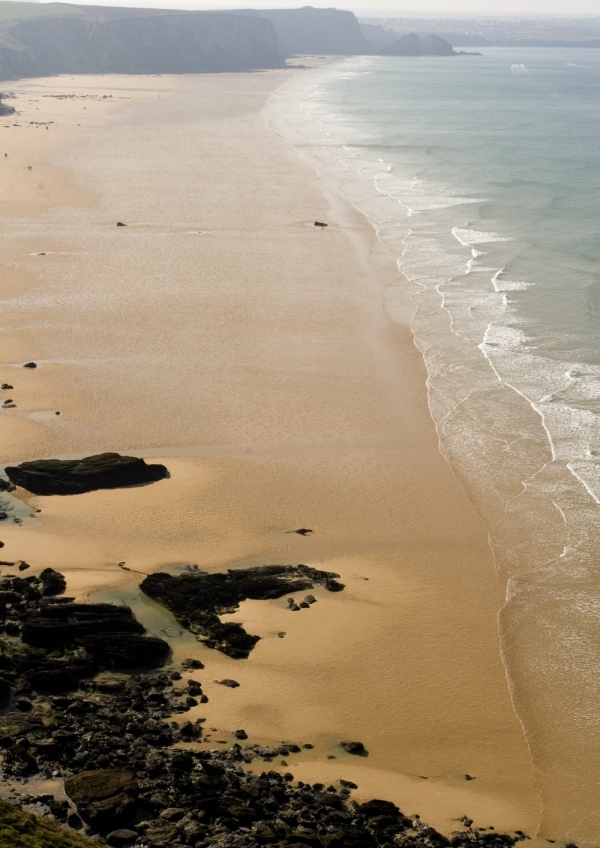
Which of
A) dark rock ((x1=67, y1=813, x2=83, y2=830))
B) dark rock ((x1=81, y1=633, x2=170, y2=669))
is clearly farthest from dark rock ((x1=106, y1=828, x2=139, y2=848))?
dark rock ((x1=81, y1=633, x2=170, y2=669))

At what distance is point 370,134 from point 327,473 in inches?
1981

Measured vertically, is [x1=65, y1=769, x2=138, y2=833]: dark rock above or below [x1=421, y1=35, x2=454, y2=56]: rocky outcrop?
below

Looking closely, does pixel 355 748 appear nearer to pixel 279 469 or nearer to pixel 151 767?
pixel 151 767

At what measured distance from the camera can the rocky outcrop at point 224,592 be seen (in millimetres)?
11852

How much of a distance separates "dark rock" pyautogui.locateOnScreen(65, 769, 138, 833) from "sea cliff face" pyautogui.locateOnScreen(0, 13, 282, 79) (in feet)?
366

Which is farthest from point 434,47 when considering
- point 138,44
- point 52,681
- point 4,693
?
point 4,693

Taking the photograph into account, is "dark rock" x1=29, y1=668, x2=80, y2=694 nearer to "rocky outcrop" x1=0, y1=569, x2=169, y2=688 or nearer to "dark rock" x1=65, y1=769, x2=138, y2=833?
"rocky outcrop" x1=0, y1=569, x2=169, y2=688

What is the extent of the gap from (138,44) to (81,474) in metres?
125

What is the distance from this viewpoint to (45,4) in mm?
143875

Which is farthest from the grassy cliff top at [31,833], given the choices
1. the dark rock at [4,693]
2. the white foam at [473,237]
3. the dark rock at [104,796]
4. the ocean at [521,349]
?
the white foam at [473,237]

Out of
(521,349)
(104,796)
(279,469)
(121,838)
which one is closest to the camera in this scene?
(121,838)

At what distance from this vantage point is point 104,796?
870 centimetres

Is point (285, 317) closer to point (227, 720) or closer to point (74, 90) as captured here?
point (227, 720)

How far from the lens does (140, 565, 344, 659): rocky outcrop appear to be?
1185 centimetres
